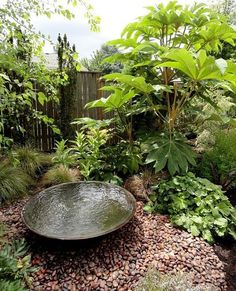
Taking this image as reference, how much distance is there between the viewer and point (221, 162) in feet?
12.7

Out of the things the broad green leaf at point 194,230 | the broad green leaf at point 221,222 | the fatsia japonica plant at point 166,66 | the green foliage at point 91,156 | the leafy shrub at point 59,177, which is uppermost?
the fatsia japonica plant at point 166,66

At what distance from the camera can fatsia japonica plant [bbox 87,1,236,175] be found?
3.22 metres

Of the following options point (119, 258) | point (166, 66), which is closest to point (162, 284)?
point (119, 258)

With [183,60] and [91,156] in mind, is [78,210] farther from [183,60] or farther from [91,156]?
[183,60]

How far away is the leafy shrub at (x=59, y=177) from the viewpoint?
3.52 m

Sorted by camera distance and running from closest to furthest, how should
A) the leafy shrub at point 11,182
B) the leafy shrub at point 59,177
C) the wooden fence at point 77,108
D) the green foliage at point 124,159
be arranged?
the leafy shrub at point 11,182
the leafy shrub at point 59,177
the green foliage at point 124,159
the wooden fence at point 77,108

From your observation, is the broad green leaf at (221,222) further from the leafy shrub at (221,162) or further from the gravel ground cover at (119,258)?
the leafy shrub at (221,162)

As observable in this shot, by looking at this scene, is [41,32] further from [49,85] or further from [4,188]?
[4,188]

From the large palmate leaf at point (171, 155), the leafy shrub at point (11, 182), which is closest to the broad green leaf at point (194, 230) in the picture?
the large palmate leaf at point (171, 155)

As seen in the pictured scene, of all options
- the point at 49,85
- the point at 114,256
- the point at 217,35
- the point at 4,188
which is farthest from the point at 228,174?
the point at 4,188

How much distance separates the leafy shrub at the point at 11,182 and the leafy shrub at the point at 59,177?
271 mm

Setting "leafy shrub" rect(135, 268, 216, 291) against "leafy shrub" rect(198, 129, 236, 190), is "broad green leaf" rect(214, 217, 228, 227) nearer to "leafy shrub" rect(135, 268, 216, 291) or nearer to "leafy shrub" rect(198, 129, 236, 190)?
"leafy shrub" rect(135, 268, 216, 291)

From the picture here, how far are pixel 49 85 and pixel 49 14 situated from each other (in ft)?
2.18

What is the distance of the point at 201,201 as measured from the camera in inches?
112
